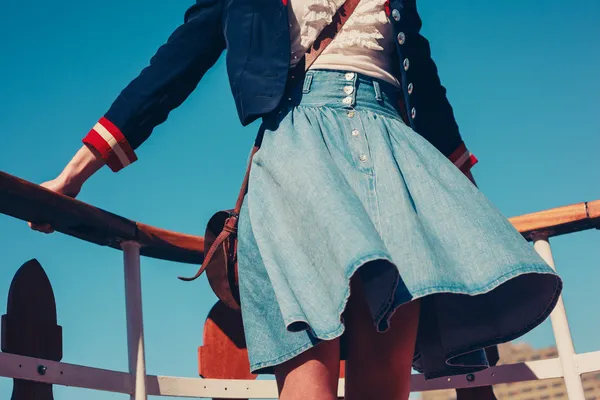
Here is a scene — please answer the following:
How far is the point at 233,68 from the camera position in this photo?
1732mm

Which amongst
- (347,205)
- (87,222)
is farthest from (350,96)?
(87,222)

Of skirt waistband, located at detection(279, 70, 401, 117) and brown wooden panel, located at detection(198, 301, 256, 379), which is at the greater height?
skirt waistband, located at detection(279, 70, 401, 117)

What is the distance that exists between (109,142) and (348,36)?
0.62 meters

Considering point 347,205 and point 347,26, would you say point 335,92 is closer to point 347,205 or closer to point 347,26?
point 347,26

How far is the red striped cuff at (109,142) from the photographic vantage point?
179cm

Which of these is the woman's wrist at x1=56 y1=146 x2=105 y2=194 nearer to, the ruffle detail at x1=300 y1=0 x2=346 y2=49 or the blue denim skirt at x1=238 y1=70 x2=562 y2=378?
the blue denim skirt at x1=238 y1=70 x2=562 y2=378

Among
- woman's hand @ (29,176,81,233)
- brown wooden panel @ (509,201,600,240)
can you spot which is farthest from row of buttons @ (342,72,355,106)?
brown wooden panel @ (509,201,600,240)

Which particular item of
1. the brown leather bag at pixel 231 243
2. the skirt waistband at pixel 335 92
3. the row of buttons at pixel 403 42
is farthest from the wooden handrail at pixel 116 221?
the row of buttons at pixel 403 42

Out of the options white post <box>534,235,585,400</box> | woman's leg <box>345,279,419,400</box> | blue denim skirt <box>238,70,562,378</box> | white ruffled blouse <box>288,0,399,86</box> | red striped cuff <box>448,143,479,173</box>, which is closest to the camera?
blue denim skirt <box>238,70,562,378</box>

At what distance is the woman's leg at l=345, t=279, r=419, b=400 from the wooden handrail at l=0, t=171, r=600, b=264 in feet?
2.52

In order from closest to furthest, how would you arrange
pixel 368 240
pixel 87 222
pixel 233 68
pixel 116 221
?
pixel 368 240 < pixel 233 68 < pixel 87 222 < pixel 116 221

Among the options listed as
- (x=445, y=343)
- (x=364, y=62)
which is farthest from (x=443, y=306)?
(x=364, y=62)

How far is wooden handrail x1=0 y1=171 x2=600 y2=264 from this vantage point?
1769 millimetres

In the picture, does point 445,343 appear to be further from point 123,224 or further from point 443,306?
point 123,224
